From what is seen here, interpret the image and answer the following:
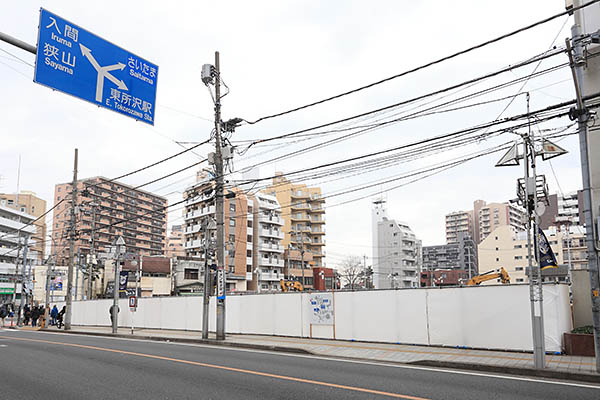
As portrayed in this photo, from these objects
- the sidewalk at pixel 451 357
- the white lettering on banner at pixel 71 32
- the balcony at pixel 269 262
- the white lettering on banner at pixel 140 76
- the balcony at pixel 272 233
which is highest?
the balcony at pixel 272 233

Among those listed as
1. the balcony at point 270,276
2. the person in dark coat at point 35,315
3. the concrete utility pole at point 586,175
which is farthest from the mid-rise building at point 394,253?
the concrete utility pole at point 586,175

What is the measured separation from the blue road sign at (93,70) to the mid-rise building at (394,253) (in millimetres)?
91001

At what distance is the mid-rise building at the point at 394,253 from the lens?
3888 inches

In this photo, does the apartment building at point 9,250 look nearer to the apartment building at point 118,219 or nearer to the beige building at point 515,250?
the apartment building at point 118,219

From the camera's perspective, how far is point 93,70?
9.17m

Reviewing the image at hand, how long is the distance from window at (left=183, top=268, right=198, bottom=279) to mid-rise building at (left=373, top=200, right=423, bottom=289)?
4604cm

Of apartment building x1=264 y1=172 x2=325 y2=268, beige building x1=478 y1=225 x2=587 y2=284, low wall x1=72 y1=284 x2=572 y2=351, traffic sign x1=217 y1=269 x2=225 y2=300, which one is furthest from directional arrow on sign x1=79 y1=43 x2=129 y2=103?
beige building x1=478 y1=225 x2=587 y2=284

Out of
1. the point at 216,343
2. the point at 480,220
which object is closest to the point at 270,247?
the point at 216,343

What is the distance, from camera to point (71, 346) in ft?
58.0

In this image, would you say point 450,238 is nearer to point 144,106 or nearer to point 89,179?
point 89,179

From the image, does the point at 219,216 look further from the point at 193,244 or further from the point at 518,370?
the point at 193,244

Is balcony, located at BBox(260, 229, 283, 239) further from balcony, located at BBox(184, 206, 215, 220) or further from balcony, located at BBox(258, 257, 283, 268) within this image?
balcony, located at BBox(184, 206, 215, 220)

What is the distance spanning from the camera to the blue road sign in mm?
8258

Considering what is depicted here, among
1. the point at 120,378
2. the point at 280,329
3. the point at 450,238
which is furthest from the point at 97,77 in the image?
the point at 450,238
